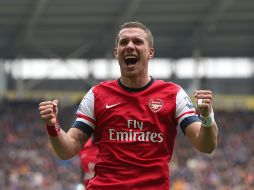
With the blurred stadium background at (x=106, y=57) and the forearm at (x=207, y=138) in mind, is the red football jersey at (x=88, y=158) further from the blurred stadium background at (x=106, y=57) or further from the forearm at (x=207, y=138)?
the blurred stadium background at (x=106, y=57)

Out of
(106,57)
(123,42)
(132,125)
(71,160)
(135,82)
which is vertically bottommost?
(71,160)

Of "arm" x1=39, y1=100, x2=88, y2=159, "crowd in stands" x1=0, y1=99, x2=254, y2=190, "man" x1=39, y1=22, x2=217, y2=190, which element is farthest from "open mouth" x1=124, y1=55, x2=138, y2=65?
"crowd in stands" x1=0, y1=99, x2=254, y2=190

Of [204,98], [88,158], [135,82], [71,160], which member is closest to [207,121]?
[204,98]

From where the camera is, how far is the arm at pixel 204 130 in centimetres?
383

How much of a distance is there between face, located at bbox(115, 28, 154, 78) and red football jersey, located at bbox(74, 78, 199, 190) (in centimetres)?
16

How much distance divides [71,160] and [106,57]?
15.0 feet

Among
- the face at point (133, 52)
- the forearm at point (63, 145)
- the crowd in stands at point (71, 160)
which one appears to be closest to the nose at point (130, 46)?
the face at point (133, 52)

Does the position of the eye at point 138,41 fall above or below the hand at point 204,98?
above

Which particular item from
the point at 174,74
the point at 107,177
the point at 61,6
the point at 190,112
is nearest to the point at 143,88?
the point at 190,112

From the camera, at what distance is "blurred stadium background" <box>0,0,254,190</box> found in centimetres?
2030

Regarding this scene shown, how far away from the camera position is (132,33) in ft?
14.1

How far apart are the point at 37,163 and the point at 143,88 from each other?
16822 millimetres

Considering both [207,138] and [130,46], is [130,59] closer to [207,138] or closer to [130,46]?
[130,46]

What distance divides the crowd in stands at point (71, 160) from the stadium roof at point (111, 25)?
2.27 m
